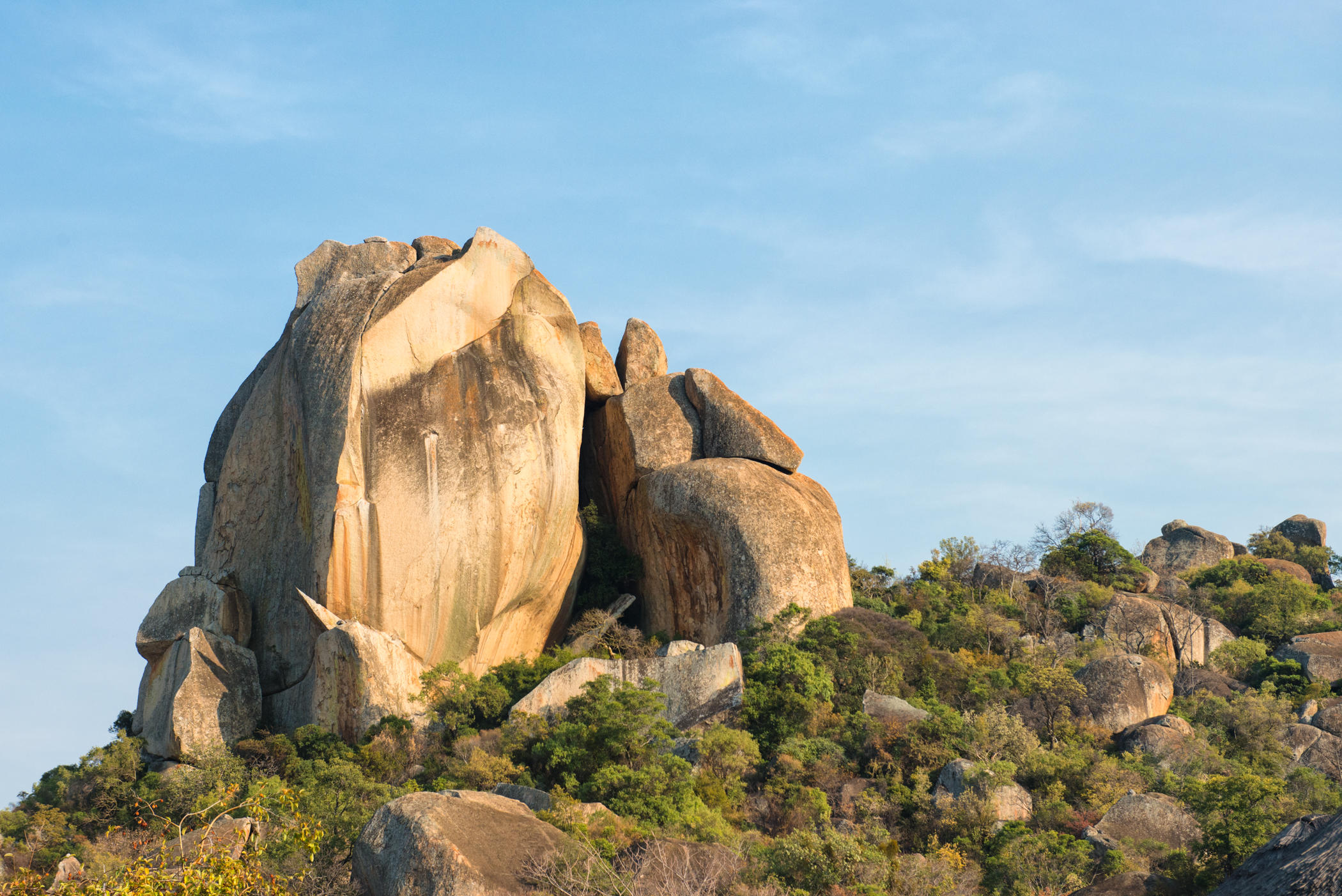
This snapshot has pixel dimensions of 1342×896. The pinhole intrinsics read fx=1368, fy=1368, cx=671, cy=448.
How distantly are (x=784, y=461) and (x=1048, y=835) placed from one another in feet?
50.5

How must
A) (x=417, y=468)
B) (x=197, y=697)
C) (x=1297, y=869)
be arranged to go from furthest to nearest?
(x=417, y=468)
(x=197, y=697)
(x=1297, y=869)

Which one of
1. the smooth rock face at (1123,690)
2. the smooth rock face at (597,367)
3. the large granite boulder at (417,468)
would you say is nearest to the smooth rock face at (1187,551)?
the smooth rock face at (1123,690)

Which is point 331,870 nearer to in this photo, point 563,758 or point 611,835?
point 611,835

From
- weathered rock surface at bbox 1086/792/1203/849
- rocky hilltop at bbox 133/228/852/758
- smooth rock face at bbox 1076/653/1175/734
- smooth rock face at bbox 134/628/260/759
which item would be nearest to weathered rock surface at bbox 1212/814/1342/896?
weathered rock surface at bbox 1086/792/1203/849

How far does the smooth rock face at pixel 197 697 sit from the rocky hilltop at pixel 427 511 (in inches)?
2.2

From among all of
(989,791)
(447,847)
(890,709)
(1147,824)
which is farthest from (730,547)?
(447,847)

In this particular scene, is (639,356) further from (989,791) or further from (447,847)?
(447,847)

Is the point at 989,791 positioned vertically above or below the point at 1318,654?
below

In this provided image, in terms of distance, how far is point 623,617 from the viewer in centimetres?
3769

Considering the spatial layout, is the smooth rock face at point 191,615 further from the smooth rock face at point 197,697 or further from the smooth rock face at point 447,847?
the smooth rock face at point 447,847

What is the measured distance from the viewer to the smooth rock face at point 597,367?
39.4m

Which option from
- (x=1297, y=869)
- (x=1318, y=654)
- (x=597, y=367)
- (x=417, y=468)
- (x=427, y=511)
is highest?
(x=597, y=367)

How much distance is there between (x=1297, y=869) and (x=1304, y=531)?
50.9 meters

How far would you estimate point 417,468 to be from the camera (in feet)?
109
